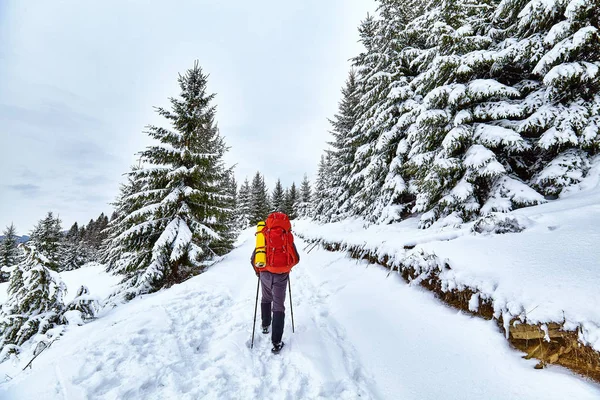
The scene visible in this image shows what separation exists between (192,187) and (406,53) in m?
11.8

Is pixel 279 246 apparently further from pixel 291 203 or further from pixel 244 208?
pixel 291 203

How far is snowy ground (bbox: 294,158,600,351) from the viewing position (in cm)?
261

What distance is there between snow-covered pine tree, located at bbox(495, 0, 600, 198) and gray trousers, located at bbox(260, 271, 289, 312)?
6854 millimetres

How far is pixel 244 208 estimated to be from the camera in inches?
1810

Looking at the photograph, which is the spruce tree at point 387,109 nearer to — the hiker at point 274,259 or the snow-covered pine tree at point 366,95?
the snow-covered pine tree at point 366,95

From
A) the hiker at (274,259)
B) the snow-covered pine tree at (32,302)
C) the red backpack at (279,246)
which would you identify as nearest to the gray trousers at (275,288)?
the hiker at (274,259)

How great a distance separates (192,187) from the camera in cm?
1012

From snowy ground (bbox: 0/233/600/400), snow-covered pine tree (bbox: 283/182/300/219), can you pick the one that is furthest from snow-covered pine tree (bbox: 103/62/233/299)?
snow-covered pine tree (bbox: 283/182/300/219)

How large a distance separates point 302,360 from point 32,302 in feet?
20.2

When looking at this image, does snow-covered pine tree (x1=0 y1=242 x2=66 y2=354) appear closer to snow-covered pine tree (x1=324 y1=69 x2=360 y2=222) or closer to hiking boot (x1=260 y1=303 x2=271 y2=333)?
hiking boot (x1=260 y1=303 x2=271 y2=333)

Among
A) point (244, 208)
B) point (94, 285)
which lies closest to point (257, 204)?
point (244, 208)

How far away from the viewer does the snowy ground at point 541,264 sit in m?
2.61

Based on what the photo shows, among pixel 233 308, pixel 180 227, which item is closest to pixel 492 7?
A: pixel 233 308

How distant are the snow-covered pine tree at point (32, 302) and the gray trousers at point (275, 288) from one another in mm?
4768
